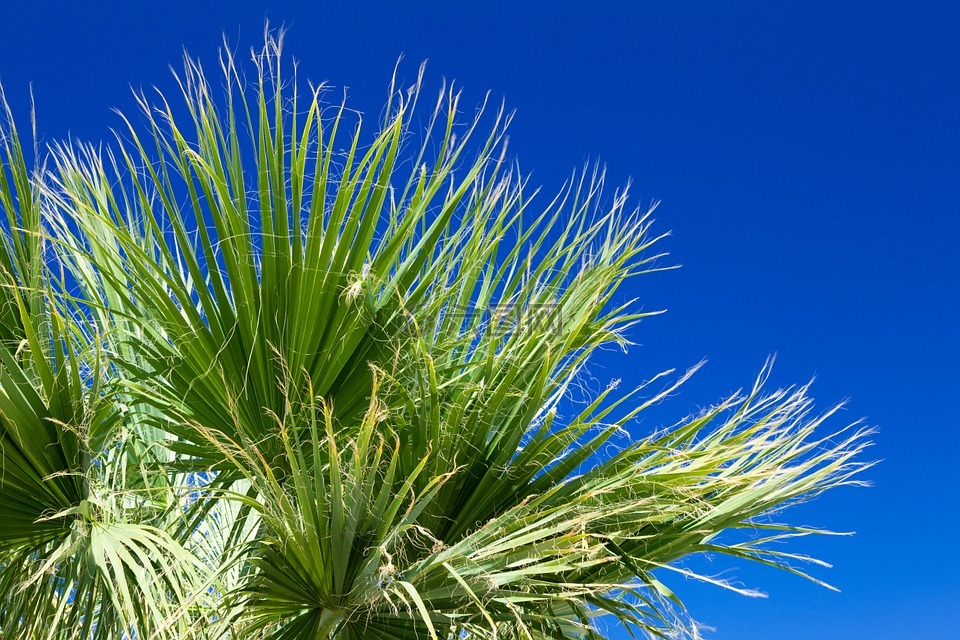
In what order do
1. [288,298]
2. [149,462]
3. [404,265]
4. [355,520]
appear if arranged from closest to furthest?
[355,520] < [288,298] < [404,265] < [149,462]

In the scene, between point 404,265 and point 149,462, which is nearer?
point 404,265

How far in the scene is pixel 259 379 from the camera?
10.0 feet

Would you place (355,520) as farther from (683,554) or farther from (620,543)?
(683,554)

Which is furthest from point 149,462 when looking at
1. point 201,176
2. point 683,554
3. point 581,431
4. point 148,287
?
point 683,554

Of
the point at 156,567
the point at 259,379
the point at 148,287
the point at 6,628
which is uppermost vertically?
the point at 148,287

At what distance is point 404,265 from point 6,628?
6.00 ft

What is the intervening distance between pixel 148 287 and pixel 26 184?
1.92ft

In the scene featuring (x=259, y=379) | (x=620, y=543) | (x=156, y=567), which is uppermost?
(x=259, y=379)

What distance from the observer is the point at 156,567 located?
3.27 m

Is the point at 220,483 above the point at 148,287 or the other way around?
the other way around

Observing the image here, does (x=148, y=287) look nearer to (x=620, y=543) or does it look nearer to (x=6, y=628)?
(x=6, y=628)

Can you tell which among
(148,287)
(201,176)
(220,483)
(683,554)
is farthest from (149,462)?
(683,554)

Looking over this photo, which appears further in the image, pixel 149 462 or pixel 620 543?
pixel 149 462

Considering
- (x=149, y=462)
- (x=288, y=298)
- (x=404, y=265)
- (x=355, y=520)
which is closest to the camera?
(x=355, y=520)
